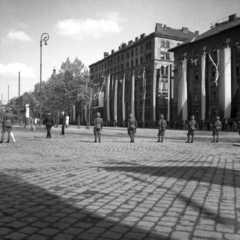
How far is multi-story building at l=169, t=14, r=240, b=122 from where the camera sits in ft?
109

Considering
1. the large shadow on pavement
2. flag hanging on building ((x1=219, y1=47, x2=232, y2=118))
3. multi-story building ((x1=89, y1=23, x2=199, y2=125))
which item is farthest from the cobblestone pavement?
multi-story building ((x1=89, y1=23, x2=199, y2=125))

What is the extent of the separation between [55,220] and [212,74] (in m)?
52.0

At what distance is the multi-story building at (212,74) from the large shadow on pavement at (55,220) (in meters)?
31.3

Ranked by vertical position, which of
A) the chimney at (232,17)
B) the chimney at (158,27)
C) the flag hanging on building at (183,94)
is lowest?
the flag hanging on building at (183,94)

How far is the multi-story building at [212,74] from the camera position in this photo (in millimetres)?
33188

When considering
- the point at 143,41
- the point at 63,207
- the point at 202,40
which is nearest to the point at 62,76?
the point at 202,40

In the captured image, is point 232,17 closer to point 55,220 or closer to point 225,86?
point 225,86

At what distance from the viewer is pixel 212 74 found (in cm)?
5178

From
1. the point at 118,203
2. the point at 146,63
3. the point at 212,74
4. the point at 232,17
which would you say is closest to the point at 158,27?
the point at 146,63

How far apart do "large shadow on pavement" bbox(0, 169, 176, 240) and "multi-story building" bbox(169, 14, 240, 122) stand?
3129cm

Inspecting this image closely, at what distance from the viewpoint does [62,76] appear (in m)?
43.1

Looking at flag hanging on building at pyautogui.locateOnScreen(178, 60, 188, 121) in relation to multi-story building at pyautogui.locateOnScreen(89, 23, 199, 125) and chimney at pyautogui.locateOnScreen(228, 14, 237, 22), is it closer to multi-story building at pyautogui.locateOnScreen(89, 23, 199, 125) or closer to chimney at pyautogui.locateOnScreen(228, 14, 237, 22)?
multi-story building at pyautogui.locateOnScreen(89, 23, 199, 125)

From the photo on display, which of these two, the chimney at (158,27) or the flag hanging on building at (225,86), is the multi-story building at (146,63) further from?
the flag hanging on building at (225,86)

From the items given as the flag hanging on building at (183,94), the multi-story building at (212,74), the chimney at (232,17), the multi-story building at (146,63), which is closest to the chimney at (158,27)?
the multi-story building at (146,63)
